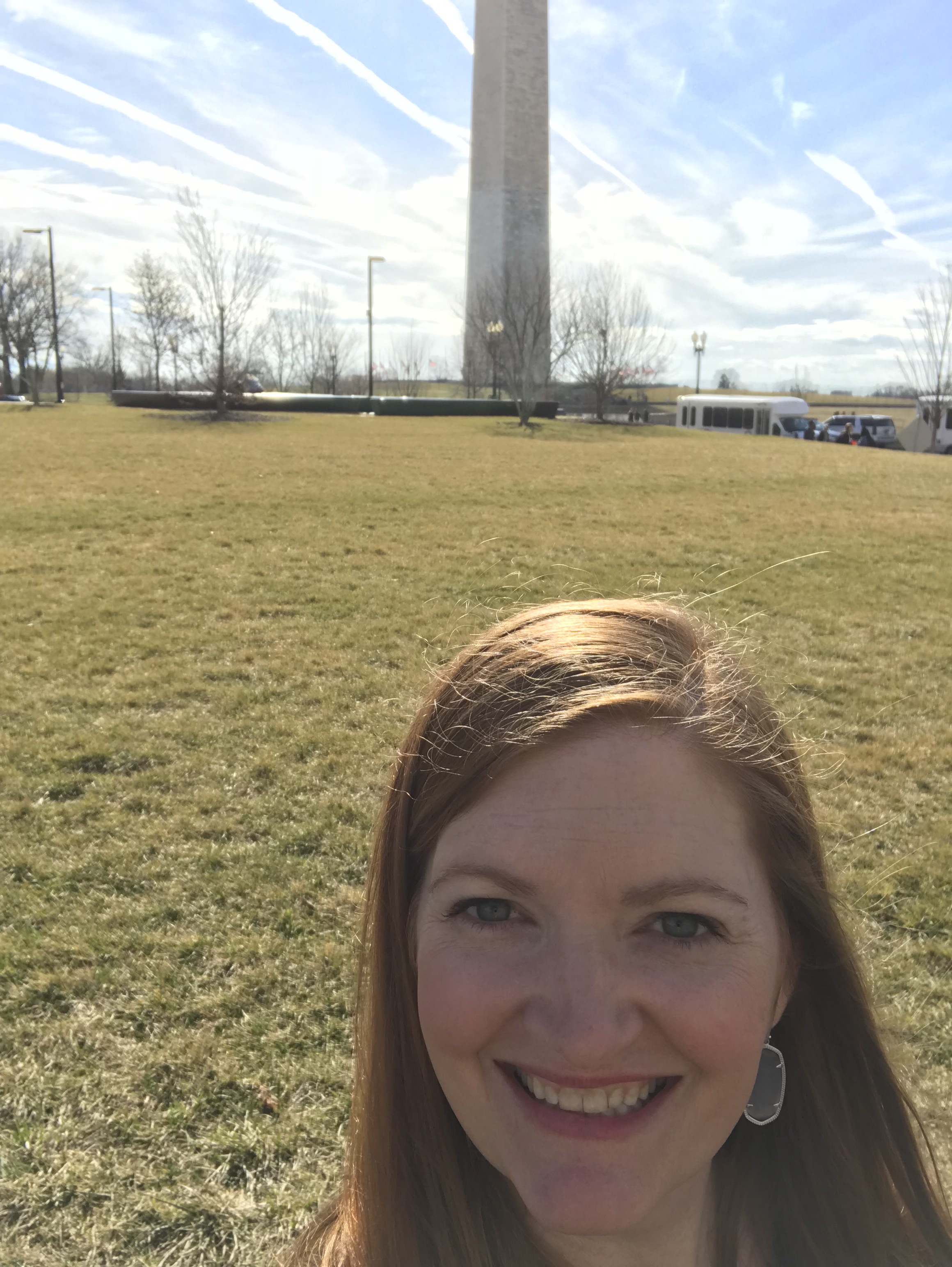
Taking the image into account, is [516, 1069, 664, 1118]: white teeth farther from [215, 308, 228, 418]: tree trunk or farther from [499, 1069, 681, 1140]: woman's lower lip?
[215, 308, 228, 418]: tree trunk

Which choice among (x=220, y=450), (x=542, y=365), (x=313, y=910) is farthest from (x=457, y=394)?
(x=313, y=910)

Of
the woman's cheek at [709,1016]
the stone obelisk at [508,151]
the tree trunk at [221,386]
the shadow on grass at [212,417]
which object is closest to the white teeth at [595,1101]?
the woman's cheek at [709,1016]

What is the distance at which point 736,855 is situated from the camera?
119 cm

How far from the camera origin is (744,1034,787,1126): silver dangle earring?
1347 millimetres

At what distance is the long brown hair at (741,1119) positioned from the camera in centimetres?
126

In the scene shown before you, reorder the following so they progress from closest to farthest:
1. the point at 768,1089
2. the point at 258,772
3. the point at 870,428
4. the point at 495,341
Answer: the point at 768,1089, the point at 258,772, the point at 870,428, the point at 495,341

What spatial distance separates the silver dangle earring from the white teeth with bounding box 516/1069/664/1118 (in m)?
0.34

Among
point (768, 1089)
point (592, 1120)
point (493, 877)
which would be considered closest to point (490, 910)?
point (493, 877)

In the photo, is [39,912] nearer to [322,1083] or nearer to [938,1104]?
[322,1083]

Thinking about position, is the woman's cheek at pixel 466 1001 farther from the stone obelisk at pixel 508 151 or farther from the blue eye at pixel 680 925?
the stone obelisk at pixel 508 151

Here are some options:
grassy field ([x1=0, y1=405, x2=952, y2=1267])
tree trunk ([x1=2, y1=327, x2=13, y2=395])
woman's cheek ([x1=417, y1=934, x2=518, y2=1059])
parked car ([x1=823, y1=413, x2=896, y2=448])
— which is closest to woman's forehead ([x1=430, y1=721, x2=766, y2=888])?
woman's cheek ([x1=417, y1=934, x2=518, y2=1059])

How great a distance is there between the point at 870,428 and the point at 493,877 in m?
44.6

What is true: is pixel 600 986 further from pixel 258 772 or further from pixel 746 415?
pixel 746 415

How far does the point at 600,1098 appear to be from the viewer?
1094mm
